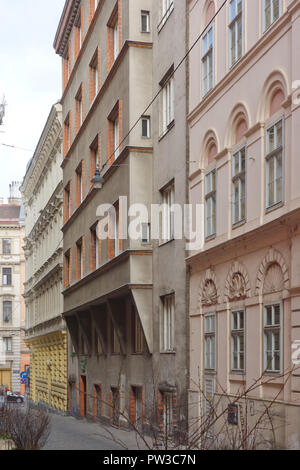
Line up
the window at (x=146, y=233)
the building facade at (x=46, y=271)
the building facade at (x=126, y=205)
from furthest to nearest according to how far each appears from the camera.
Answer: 1. the building facade at (x=46, y=271)
2. the window at (x=146, y=233)
3. the building facade at (x=126, y=205)

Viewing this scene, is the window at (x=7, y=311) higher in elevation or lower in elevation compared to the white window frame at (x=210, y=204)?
→ lower

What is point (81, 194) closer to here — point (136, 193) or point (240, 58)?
point (136, 193)

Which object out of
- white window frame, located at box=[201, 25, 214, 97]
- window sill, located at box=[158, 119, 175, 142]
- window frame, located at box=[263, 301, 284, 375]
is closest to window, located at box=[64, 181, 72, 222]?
window sill, located at box=[158, 119, 175, 142]

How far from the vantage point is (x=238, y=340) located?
687 inches

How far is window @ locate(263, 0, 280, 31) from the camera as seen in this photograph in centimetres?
1550

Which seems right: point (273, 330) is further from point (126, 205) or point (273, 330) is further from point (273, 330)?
point (126, 205)

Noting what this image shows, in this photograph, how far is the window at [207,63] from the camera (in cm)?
1977

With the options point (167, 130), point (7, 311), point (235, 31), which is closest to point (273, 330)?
point (235, 31)

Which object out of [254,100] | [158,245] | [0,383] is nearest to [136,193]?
[158,245]

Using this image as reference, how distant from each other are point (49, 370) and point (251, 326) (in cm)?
3530

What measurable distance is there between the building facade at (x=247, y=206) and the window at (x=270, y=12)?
2 centimetres

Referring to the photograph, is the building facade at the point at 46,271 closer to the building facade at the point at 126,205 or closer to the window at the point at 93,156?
the building facade at the point at 126,205

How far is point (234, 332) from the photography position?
1766cm

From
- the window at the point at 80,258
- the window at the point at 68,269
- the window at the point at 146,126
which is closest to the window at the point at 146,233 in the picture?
the window at the point at 146,126
